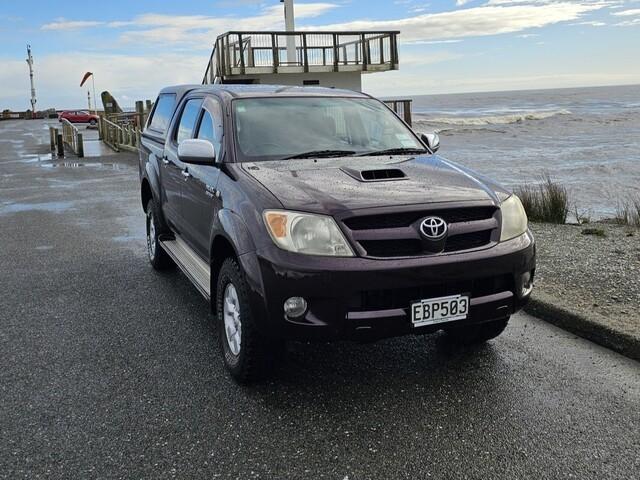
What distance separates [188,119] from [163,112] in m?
1.10

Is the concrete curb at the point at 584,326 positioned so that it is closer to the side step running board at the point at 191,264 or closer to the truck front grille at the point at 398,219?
the truck front grille at the point at 398,219

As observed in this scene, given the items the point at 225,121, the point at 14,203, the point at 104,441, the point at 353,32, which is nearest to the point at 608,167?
the point at 353,32

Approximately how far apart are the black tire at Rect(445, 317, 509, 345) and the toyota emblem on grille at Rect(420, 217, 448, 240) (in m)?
1.06

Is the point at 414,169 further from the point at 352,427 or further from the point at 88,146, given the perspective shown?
the point at 88,146

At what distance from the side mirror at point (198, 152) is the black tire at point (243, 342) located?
2.41 ft

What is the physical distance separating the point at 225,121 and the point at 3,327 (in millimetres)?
2434

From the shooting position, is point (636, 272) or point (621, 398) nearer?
point (621, 398)

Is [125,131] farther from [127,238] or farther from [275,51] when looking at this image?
[127,238]

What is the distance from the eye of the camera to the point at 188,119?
539 centimetres

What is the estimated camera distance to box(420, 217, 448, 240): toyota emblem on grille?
3.36 metres

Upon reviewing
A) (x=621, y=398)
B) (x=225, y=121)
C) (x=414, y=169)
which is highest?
(x=225, y=121)

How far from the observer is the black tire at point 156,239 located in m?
6.17

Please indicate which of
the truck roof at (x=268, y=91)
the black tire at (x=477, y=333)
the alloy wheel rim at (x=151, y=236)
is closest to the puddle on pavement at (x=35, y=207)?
the alloy wheel rim at (x=151, y=236)

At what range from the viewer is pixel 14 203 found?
12.0m
